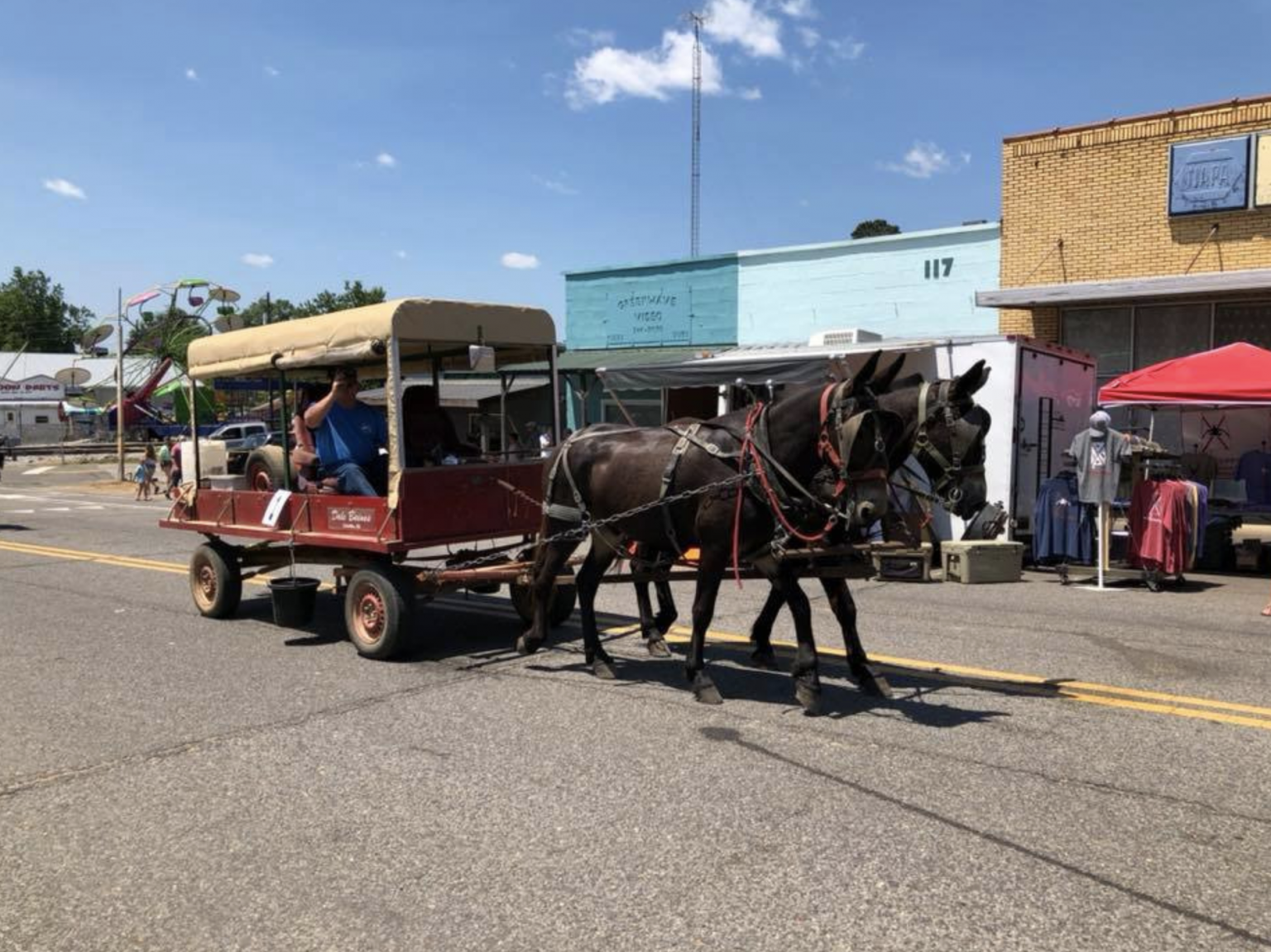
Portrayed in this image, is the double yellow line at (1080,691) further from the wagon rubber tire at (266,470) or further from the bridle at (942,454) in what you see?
the wagon rubber tire at (266,470)

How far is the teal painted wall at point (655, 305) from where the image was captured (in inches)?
930

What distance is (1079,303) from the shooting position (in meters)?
17.0

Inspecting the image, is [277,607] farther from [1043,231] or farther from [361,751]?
[1043,231]

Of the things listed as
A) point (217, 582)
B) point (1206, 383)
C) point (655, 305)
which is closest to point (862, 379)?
point (217, 582)

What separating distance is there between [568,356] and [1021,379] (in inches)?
509

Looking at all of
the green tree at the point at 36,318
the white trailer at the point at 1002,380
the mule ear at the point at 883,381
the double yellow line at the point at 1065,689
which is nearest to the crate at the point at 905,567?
the white trailer at the point at 1002,380

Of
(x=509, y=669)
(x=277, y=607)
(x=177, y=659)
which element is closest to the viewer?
(x=509, y=669)

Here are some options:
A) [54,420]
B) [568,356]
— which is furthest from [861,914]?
[54,420]

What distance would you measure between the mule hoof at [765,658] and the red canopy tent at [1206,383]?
7.60 meters

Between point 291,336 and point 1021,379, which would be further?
point 1021,379

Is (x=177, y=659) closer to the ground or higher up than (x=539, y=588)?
closer to the ground

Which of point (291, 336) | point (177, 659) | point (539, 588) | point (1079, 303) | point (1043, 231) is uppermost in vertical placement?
point (1043, 231)

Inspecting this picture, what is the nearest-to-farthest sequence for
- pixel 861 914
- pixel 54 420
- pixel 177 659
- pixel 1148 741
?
pixel 861 914
pixel 1148 741
pixel 177 659
pixel 54 420

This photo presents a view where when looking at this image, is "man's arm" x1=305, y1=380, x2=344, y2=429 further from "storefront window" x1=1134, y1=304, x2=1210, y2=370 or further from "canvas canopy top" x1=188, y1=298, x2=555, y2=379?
"storefront window" x1=1134, y1=304, x2=1210, y2=370
